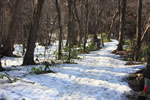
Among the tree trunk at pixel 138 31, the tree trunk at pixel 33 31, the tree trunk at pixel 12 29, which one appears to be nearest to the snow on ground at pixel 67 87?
the tree trunk at pixel 33 31

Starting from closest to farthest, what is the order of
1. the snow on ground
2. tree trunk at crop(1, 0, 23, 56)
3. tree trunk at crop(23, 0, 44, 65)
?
the snow on ground
tree trunk at crop(23, 0, 44, 65)
tree trunk at crop(1, 0, 23, 56)

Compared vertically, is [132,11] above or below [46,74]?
above

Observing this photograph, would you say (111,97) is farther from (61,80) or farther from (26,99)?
(26,99)

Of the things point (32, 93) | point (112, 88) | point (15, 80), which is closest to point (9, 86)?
point (15, 80)

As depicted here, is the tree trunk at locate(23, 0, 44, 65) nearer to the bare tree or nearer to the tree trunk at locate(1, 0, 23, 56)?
the tree trunk at locate(1, 0, 23, 56)

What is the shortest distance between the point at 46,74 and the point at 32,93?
224 cm

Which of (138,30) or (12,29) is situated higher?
(12,29)

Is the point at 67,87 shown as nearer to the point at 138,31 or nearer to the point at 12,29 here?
the point at 138,31

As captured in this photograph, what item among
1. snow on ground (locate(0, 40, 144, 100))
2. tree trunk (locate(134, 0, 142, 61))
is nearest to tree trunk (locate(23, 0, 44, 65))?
snow on ground (locate(0, 40, 144, 100))

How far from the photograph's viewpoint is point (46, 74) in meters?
7.14

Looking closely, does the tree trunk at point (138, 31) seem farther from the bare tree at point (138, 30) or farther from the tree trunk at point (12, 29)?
the tree trunk at point (12, 29)

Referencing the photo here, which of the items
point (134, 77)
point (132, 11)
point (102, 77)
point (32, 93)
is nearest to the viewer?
point (32, 93)

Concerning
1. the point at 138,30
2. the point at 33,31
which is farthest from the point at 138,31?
the point at 33,31

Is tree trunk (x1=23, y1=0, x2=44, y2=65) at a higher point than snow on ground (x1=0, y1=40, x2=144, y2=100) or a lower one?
higher
